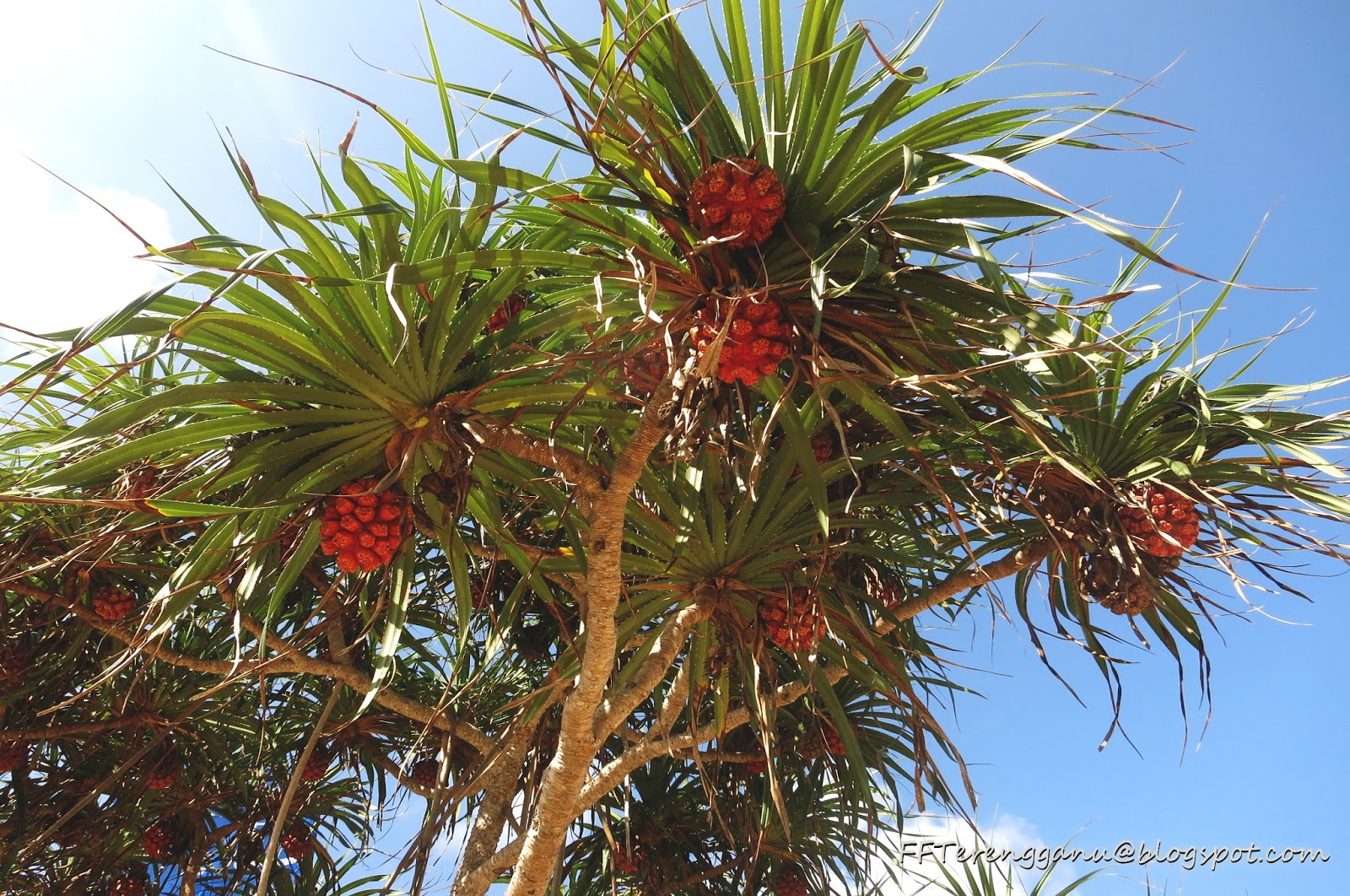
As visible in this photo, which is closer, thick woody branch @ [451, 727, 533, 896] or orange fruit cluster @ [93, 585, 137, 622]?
thick woody branch @ [451, 727, 533, 896]

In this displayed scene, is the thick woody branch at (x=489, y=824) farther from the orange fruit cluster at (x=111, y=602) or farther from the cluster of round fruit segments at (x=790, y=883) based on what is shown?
the cluster of round fruit segments at (x=790, y=883)

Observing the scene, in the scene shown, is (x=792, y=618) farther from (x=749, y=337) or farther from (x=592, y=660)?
(x=749, y=337)

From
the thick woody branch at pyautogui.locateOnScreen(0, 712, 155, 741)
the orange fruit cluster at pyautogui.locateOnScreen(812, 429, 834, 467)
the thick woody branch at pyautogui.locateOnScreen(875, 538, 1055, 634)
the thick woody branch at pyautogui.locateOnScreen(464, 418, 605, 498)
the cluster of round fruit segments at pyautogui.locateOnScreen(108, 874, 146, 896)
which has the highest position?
the orange fruit cluster at pyautogui.locateOnScreen(812, 429, 834, 467)

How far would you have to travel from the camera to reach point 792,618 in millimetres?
2135

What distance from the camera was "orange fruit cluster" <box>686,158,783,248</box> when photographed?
5.16 feet

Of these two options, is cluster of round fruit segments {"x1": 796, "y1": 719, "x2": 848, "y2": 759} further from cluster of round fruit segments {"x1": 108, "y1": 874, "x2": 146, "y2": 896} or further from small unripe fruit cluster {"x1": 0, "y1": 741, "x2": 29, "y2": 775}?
cluster of round fruit segments {"x1": 108, "y1": 874, "x2": 146, "y2": 896}

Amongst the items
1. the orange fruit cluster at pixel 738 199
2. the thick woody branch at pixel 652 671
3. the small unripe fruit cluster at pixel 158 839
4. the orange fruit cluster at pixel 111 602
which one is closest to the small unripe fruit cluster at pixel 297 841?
the small unripe fruit cluster at pixel 158 839

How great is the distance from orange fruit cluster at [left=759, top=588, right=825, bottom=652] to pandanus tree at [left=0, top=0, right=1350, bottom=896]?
13 mm

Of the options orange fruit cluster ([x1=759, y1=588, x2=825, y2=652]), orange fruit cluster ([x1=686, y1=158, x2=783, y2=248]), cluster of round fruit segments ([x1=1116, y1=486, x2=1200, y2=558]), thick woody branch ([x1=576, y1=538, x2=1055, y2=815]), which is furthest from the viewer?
thick woody branch ([x1=576, y1=538, x2=1055, y2=815])

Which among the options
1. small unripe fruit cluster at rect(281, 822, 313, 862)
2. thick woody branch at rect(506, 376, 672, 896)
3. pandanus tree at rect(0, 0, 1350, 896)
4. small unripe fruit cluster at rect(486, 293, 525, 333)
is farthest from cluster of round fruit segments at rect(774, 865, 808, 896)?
small unripe fruit cluster at rect(486, 293, 525, 333)

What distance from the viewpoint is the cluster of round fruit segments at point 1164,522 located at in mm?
2277

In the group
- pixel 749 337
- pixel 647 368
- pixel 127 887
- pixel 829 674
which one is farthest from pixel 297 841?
pixel 749 337

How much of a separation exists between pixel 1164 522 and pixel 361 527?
6.46 ft

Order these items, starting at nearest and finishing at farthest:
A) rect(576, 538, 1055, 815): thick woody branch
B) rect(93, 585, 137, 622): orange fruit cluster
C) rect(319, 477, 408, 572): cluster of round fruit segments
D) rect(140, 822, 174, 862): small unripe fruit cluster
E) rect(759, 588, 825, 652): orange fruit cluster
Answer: rect(319, 477, 408, 572): cluster of round fruit segments < rect(759, 588, 825, 652): orange fruit cluster < rect(576, 538, 1055, 815): thick woody branch < rect(93, 585, 137, 622): orange fruit cluster < rect(140, 822, 174, 862): small unripe fruit cluster
